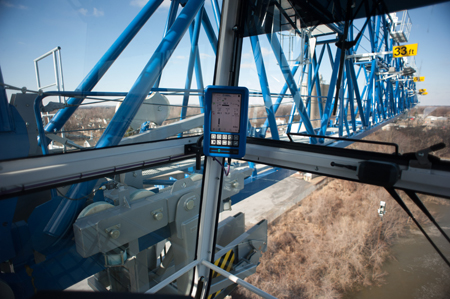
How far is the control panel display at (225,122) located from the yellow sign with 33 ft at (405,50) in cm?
73

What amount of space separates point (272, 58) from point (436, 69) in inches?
35.1

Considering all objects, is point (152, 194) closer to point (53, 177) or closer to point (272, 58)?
point (53, 177)

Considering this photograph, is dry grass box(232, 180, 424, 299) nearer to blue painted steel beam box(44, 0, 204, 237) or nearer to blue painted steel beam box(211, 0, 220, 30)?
blue painted steel beam box(211, 0, 220, 30)

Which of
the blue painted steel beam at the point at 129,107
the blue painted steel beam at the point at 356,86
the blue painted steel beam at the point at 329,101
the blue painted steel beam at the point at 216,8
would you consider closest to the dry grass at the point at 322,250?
the blue painted steel beam at the point at 329,101

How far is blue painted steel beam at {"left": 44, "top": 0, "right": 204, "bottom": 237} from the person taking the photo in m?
1.07

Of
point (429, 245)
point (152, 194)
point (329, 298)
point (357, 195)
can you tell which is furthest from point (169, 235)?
point (329, 298)

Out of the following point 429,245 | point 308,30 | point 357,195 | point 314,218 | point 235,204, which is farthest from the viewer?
point 314,218

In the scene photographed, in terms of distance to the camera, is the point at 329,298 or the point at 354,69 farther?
the point at 329,298

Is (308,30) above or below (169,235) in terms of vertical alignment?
above

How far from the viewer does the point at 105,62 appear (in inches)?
41.9

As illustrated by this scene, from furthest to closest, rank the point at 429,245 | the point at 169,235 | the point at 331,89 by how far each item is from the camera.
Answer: the point at 331,89 < the point at 169,235 < the point at 429,245

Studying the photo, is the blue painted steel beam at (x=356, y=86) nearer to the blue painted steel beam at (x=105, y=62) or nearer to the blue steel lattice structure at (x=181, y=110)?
the blue steel lattice structure at (x=181, y=110)

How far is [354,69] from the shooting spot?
56.3 inches

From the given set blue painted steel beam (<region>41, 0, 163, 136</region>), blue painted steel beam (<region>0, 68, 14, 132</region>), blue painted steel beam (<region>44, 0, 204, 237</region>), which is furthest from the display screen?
blue painted steel beam (<region>0, 68, 14, 132</region>)
